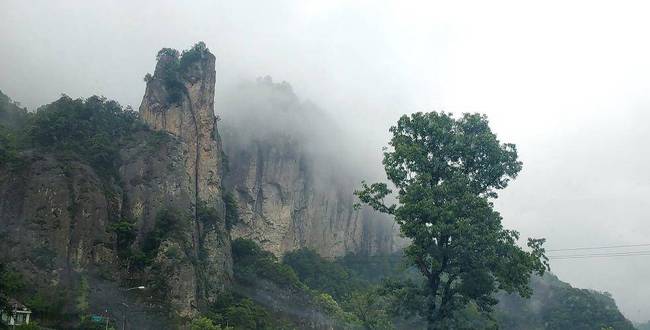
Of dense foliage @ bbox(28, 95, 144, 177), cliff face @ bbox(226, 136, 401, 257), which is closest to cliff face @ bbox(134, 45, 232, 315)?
dense foliage @ bbox(28, 95, 144, 177)

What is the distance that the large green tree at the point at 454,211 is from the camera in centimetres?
2241

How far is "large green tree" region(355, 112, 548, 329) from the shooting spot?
22406mm

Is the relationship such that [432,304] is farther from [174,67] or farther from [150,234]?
[174,67]

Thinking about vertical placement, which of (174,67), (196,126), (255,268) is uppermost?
(174,67)

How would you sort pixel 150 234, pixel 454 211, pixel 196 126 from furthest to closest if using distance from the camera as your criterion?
pixel 196 126 < pixel 150 234 < pixel 454 211

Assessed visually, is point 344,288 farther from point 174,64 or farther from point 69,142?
point 69,142

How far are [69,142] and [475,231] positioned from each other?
44.8 m

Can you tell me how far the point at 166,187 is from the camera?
5984cm

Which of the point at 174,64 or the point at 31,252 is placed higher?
the point at 174,64

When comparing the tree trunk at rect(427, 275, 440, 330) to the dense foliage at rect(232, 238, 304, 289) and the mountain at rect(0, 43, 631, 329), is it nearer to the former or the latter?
the mountain at rect(0, 43, 631, 329)

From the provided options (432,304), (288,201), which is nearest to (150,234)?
(432,304)

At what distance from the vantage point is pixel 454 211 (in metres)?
22.6

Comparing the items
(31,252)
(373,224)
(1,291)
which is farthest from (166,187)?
(373,224)

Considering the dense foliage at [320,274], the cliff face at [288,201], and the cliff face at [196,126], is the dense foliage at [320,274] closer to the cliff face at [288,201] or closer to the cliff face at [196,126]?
the cliff face at [288,201]
